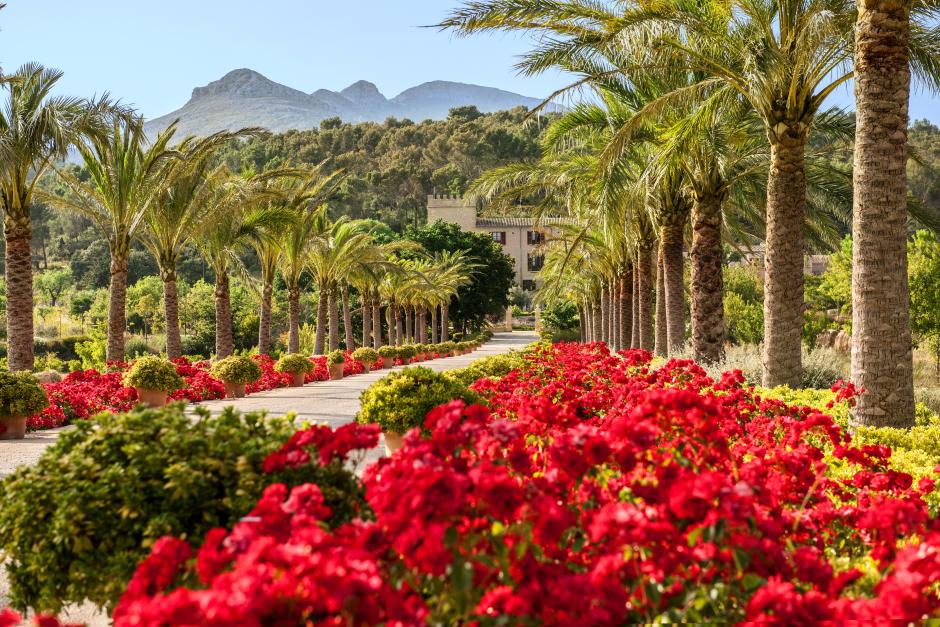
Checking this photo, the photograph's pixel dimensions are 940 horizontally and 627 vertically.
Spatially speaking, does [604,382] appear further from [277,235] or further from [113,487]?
[277,235]

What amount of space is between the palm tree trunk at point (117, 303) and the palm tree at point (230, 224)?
248 centimetres

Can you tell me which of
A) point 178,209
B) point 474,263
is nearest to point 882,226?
point 178,209

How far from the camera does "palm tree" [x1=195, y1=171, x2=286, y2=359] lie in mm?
18766

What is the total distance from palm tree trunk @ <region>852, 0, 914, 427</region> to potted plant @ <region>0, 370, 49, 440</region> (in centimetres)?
1077

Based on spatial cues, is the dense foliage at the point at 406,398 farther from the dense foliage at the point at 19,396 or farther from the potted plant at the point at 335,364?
the potted plant at the point at 335,364

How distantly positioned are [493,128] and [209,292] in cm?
4926

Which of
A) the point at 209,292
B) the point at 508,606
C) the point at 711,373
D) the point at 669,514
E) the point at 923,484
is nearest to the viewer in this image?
the point at 508,606

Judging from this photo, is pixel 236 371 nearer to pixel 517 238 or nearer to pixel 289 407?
pixel 289 407

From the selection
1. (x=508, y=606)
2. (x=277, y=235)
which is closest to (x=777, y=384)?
(x=508, y=606)

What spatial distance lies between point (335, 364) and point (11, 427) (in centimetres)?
1351

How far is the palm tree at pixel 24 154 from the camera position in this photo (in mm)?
14047

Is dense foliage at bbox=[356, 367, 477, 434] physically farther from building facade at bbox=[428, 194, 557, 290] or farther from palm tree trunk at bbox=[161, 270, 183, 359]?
building facade at bbox=[428, 194, 557, 290]

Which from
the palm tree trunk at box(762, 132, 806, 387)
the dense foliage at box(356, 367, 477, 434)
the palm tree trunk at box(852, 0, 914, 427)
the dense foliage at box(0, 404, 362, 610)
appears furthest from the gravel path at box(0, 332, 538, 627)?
the palm tree trunk at box(762, 132, 806, 387)

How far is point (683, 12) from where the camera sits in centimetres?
1016
